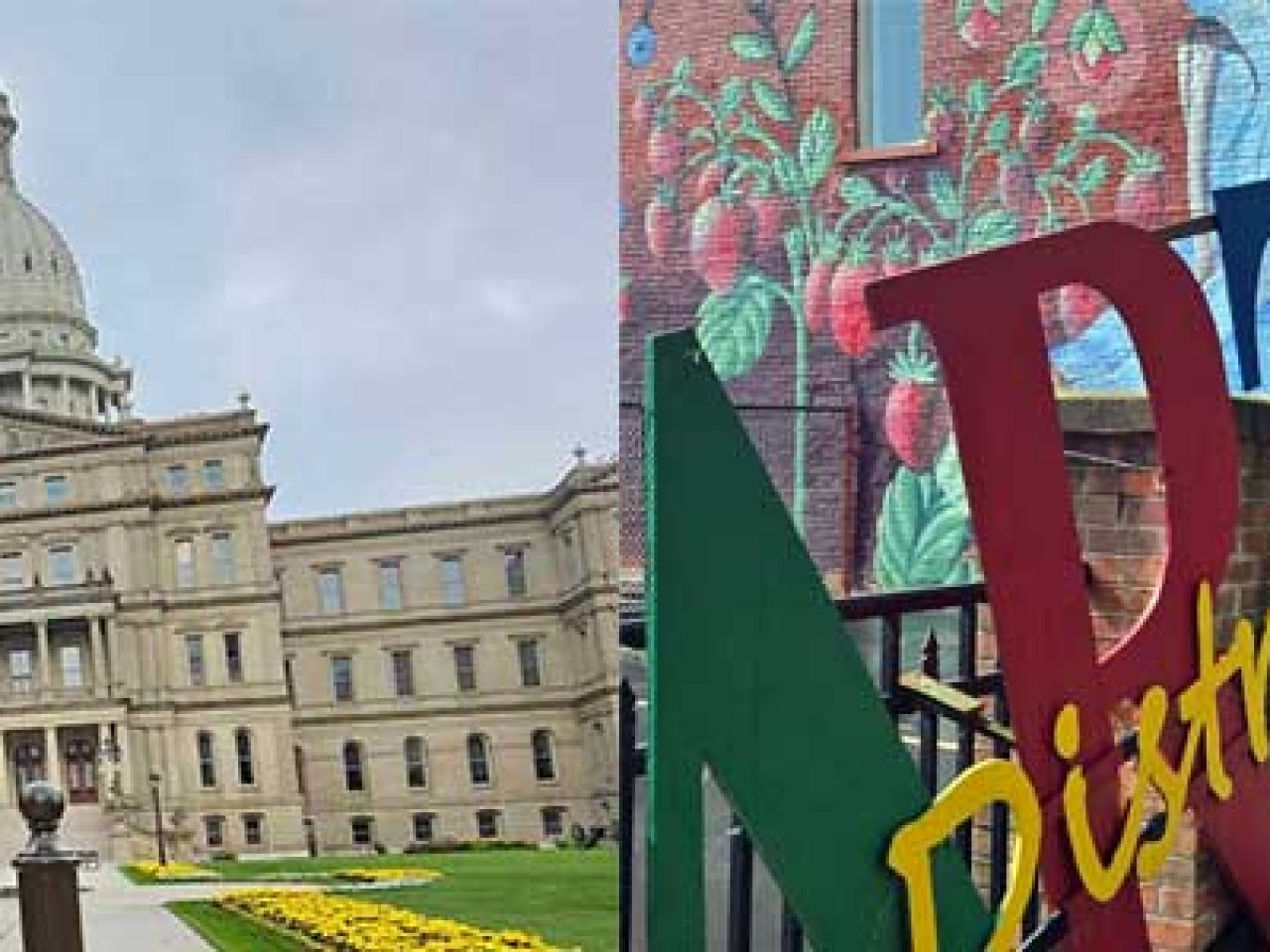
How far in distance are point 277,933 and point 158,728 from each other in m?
1.08

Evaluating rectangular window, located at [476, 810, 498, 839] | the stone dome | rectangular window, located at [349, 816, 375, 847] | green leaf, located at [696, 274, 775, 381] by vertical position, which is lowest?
rectangular window, located at [349, 816, 375, 847]

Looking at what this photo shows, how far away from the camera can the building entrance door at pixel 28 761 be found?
82.2 inches

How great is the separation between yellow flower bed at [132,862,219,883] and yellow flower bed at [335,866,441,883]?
305mm

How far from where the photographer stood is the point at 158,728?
3514 millimetres

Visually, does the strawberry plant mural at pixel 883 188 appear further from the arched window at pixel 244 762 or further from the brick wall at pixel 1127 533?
the arched window at pixel 244 762

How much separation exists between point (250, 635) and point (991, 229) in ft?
7.88

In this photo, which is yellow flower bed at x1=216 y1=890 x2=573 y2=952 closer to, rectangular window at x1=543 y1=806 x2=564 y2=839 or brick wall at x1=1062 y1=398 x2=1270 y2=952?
rectangular window at x1=543 y1=806 x2=564 y2=839

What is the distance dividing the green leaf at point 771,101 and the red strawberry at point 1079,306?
491 millimetres

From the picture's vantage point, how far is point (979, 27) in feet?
7.04

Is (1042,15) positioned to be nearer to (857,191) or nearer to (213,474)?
(857,191)

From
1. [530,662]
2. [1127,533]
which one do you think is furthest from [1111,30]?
[530,662]

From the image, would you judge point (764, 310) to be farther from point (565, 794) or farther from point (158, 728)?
point (158, 728)

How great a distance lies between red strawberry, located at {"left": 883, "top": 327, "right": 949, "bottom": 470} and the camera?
82.3 inches

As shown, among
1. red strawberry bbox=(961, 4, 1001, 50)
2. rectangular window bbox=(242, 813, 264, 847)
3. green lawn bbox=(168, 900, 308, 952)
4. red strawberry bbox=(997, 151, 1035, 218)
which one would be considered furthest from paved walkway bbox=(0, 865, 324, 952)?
red strawberry bbox=(961, 4, 1001, 50)
